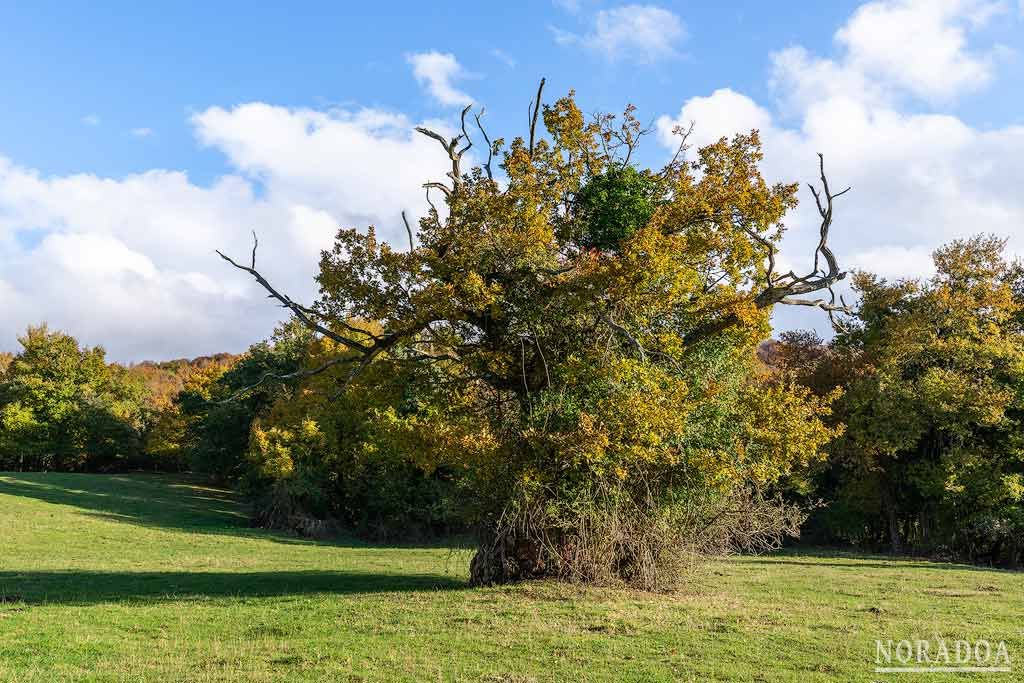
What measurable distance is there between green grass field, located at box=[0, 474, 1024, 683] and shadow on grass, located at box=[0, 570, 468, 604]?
7 centimetres

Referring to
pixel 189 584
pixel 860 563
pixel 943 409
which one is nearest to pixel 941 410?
pixel 943 409

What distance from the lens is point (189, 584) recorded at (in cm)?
1847

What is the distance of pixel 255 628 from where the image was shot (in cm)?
1286

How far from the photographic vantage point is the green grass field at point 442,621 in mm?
10055

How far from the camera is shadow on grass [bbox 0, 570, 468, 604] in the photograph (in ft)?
53.4

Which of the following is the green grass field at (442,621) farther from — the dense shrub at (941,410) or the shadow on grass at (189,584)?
the dense shrub at (941,410)

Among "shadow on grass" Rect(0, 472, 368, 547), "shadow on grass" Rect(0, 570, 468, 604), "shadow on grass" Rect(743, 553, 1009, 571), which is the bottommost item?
"shadow on grass" Rect(0, 472, 368, 547)

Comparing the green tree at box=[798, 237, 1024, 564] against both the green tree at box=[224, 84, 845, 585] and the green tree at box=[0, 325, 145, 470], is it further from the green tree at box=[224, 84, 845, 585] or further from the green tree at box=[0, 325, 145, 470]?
the green tree at box=[0, 325, 145, 470]

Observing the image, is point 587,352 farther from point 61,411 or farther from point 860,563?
point 61,411

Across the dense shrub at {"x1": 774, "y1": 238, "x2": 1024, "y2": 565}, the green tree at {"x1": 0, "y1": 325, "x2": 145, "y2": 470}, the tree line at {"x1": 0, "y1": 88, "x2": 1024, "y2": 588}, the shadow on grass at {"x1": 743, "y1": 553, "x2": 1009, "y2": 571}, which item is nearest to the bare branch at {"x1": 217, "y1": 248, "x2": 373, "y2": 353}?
the tree line at {"x1": 0, "y1": 88, "x2": 1024, "y2": 588}

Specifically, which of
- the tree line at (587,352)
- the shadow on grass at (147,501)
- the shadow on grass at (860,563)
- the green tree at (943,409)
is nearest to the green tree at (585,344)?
the tree line at (587,352)

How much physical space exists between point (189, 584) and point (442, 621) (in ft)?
29.4

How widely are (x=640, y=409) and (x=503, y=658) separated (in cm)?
604

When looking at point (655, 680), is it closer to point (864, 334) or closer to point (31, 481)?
point (864, 334)
